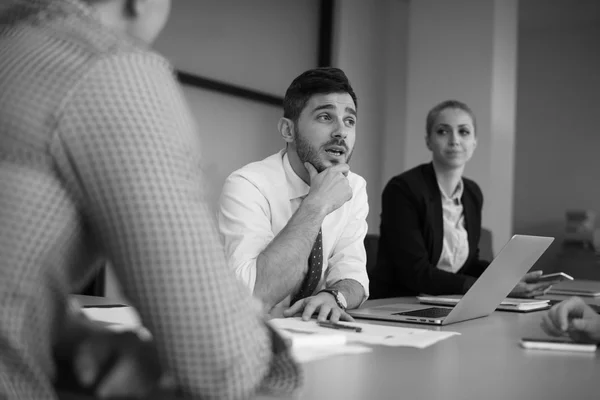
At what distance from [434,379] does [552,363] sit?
0.94ft

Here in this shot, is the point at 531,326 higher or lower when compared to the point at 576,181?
lower

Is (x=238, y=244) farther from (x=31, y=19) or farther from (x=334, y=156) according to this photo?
(x=31, y=19)

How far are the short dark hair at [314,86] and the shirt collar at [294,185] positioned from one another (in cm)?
18

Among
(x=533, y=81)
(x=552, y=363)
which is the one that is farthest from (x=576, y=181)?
(x=552, y=363)

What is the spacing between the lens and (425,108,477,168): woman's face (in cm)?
326

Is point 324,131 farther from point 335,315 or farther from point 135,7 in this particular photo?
point 135,7

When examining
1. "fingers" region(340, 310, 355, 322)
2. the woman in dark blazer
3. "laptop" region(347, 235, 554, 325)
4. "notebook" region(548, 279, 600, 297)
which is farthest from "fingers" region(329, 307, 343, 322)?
"notebook" region(548, 279, 600, 297)

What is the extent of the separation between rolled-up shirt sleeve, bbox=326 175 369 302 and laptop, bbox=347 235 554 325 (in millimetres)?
364

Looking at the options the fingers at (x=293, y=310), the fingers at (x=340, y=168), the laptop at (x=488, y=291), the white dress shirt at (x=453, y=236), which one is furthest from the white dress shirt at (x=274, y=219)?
the white dress shirt at (x=453, y=236)

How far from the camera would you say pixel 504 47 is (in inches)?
197

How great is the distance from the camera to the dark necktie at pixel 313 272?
6.82ft

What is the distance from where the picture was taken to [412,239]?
2.87 metres

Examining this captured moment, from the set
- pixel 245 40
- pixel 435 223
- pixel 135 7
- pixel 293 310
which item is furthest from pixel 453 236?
pixel 135 7

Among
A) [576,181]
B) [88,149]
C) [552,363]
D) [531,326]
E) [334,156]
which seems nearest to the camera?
[88,149]
